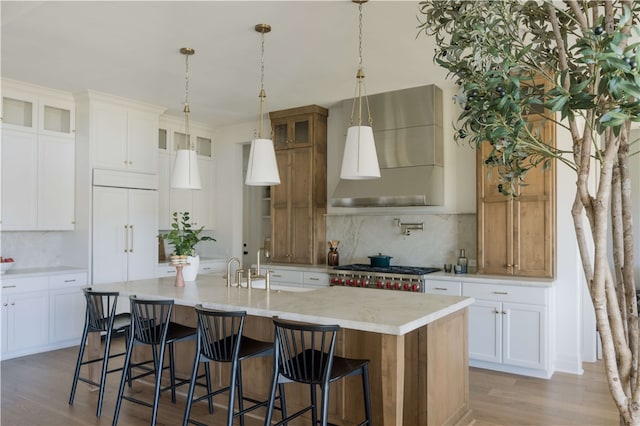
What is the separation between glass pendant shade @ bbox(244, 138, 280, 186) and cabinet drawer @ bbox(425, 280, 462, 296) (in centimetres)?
226

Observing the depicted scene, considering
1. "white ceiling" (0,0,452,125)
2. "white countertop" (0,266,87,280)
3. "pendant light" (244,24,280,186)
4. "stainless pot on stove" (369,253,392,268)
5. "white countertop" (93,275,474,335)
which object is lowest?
"white countertop" (0,266,87,280)

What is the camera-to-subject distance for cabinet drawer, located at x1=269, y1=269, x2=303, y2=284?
5.94m

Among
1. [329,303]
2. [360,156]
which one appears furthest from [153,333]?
[360,156]

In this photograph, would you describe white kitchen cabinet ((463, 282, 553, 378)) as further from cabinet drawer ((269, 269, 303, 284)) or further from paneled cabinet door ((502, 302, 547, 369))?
cabinet drawer ((269, 269, 303, 284))

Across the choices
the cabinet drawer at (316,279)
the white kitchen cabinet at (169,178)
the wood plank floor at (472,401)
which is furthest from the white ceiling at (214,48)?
the wood plank floor at (472,401)

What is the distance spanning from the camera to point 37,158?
5324 millimetres

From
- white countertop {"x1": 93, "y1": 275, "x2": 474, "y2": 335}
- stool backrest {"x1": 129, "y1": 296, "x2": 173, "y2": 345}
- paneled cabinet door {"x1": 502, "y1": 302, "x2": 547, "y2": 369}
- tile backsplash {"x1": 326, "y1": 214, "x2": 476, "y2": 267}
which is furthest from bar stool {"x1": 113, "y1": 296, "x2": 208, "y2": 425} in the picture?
tile backsplash {"x1": 326, "y1": 214, "x2": 476, "y2": 267}

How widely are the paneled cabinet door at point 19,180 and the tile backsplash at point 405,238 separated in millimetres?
3535

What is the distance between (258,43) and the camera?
397 cm

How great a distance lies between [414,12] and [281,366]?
8.40 ft

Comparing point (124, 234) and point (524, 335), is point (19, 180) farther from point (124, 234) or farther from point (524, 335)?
point (524, 335)

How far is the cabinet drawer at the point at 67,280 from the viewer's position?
522 centimetres

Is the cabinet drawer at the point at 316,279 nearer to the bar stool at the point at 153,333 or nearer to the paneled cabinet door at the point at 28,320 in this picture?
the bar stool at the point at 153,333

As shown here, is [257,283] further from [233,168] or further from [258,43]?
[233,168]
